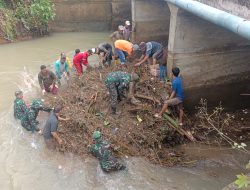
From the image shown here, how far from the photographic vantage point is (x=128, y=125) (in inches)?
345

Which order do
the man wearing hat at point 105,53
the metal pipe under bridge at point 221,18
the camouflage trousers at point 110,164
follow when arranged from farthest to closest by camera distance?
the man wearing hat at point 105,53 → the camouflage trousers at point 110,164 → the metal pipe under bridge at point 221,18

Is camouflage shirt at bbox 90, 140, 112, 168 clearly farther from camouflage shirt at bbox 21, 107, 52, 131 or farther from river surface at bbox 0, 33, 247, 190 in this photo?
camouflage shirt at bbox 21, 107, 52, 131

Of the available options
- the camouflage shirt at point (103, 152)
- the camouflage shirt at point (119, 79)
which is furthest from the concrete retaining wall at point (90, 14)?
the camouflage shirt at point (103, 152)

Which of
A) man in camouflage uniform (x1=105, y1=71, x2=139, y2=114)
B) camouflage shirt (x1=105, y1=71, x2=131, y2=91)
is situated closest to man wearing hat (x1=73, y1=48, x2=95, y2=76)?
man in camouflage uniform (x1=105, y1=71, x2=139, y2=114)

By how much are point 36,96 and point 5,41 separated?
6485mm

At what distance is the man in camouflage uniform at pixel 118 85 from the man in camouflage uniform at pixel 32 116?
1.80 meters

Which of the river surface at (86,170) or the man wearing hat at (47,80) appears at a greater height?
the man wearing hat at (47,80)

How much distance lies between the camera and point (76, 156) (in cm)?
833

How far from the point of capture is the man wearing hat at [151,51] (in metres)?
10.4

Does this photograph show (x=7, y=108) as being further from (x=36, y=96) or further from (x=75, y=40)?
(x=75, y=40)

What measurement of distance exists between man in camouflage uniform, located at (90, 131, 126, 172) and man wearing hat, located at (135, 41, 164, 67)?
367 cm

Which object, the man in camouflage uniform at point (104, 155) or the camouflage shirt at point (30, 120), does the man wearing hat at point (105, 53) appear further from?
the man in camouflage uniform at point (104, 155)

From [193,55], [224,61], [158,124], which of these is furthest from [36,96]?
[224,61]

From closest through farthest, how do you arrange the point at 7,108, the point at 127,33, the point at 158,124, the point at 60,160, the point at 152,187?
1. the point at 152,187
2. the point at 60,160
3. the point at 158,124
4. the point at 7,108
5. the point at 127,33
